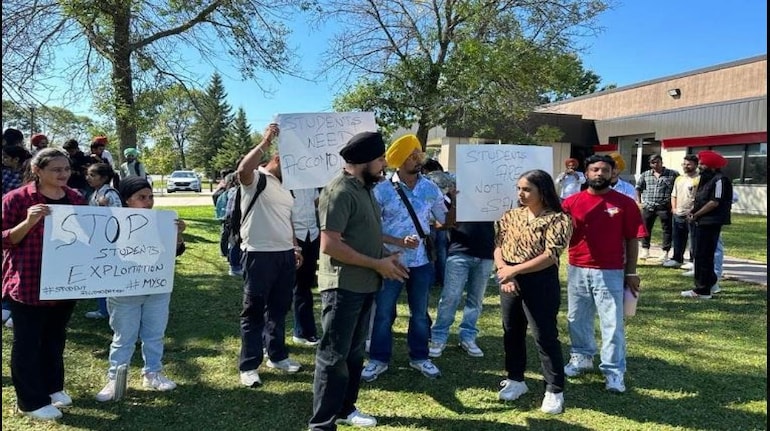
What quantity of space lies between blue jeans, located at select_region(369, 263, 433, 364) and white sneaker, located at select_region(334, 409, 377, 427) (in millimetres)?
812

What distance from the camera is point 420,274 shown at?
168 inches

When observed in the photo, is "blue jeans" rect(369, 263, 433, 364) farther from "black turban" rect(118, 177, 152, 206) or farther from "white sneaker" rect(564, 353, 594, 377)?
"black turban" rect(118, 177, 152, 206)

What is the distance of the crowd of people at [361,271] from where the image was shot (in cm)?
307

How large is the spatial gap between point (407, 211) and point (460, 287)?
989 millimetres

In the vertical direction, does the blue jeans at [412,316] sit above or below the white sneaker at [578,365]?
above

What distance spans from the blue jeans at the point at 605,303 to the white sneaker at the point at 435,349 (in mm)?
1219

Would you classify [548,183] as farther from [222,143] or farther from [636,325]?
[222,143]

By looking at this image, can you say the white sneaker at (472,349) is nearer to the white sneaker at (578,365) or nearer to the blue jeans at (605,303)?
the white sneaker at (578,365)

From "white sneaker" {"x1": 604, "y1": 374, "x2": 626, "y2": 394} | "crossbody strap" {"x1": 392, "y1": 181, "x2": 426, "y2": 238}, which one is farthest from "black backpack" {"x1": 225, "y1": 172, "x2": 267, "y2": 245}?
"white sneaker" {"x1": 604, "y1": 374, "x2": 626, "y2": 394}

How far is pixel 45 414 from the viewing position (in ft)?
11.2

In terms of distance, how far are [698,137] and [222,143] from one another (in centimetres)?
5492

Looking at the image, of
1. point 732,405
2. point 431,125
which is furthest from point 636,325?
point 431,125

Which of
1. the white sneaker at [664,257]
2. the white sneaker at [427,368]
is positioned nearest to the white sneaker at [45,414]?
the white sneaker at [427,368]

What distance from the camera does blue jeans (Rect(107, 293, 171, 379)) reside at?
3.69 meters
